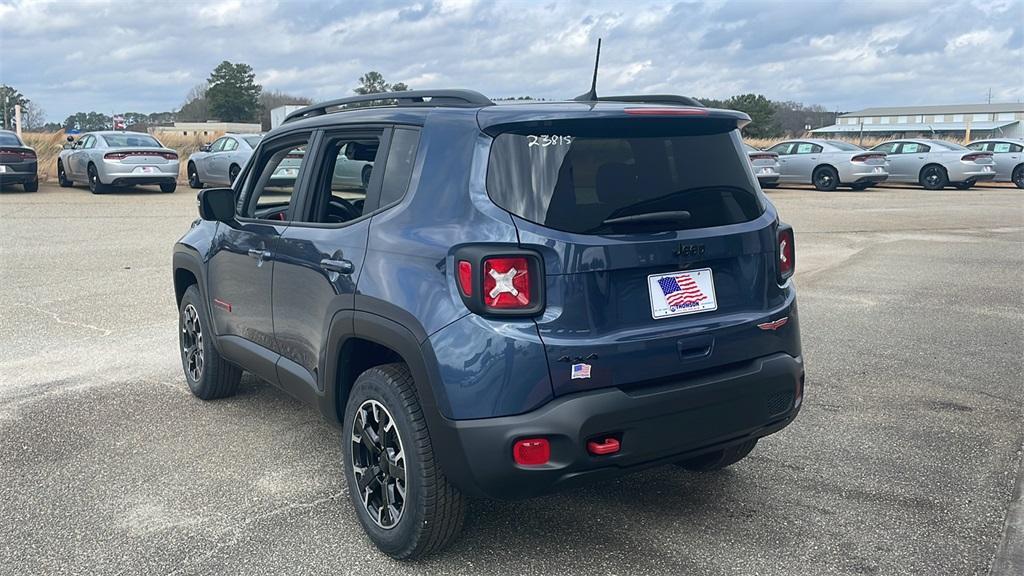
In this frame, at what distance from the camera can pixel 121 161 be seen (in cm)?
2011

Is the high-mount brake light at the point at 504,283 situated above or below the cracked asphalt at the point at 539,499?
above

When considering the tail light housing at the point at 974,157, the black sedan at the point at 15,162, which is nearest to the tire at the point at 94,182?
the black sedan at the point at 15,162

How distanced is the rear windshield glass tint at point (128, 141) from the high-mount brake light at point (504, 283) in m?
19.8

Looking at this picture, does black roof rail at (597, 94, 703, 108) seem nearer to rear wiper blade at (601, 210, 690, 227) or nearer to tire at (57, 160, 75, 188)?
rear wiper blade at (601, 210, 690, 227)

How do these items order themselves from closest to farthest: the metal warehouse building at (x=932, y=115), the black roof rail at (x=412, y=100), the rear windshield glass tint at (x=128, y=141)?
1. the black roof rail at (x=412, y=100)
2. the rear windshield glass tint at (x=128, y=141)
3. the metal warehouse building at (x=932, y=115)

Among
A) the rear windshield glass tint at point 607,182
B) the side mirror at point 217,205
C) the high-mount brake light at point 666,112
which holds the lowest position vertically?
the side mirror at point 217,205

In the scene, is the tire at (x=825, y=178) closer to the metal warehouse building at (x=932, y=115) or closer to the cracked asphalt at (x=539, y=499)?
the cracked asphalt at (x=539, y=499)

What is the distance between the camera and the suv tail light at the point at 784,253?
371cm

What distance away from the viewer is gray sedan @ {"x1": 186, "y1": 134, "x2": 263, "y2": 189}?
21.2 meters

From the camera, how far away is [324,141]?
4176 millimetres

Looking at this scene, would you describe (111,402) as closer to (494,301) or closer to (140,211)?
(494,301)

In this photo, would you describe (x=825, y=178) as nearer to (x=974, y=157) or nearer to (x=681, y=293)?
(x=974, y=157)

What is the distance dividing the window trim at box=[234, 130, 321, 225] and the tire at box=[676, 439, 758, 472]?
224cm

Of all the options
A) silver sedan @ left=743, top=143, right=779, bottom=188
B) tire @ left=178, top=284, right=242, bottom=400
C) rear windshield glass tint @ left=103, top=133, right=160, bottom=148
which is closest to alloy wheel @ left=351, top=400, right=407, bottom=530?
tire @ left=178, top=284, right=242, bottom=400
